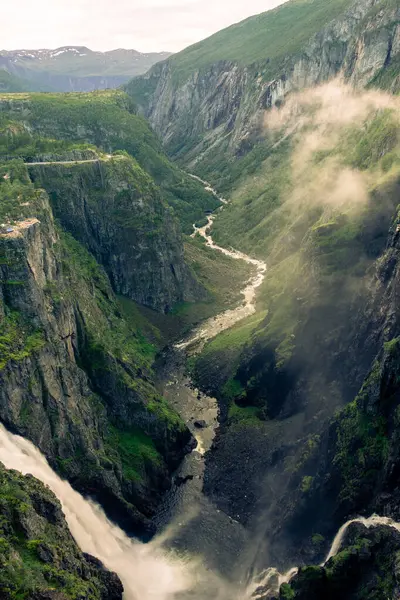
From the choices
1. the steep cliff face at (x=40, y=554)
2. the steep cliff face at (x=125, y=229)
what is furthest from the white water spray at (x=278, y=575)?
the steep cliff face at (x=125, y=229)

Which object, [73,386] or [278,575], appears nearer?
[278,575]

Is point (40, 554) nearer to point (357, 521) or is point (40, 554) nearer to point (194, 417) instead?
point (357, 521)

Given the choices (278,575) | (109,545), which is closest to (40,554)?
(109,545)

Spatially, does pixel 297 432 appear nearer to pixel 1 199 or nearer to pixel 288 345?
pixel 288 345

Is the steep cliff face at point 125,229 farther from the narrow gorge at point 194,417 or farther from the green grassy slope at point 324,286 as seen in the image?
the green grassy slope at point 324,286

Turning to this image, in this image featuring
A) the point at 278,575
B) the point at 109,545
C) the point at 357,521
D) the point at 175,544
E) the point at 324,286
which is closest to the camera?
the point at 357,521

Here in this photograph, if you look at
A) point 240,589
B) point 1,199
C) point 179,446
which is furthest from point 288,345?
Result: point 1,199
